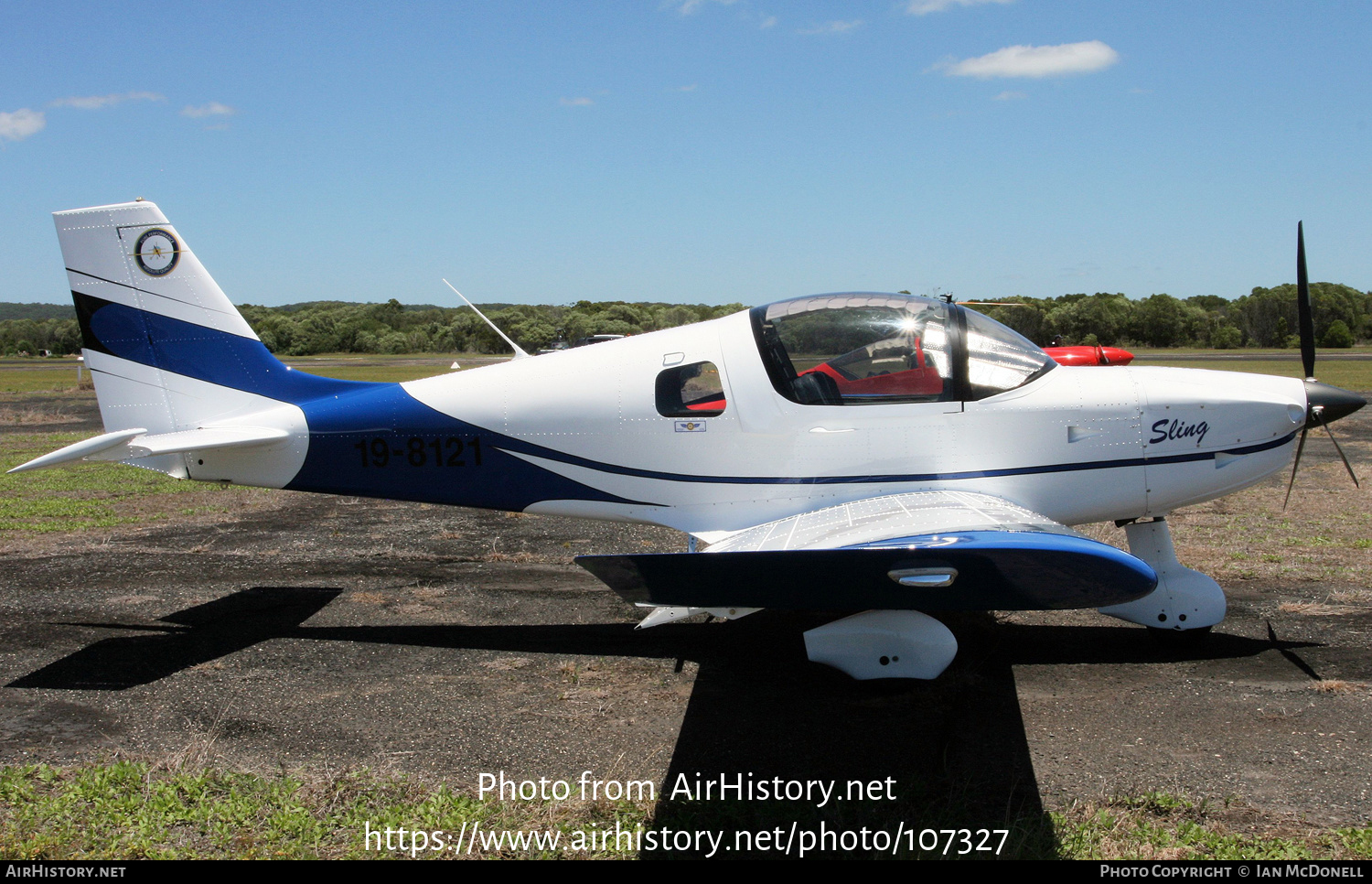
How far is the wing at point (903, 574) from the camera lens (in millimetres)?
3873

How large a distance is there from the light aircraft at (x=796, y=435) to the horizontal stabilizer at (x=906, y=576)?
A: 0.38m

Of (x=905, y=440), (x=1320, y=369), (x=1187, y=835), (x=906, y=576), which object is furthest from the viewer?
(x=1320, y=369)

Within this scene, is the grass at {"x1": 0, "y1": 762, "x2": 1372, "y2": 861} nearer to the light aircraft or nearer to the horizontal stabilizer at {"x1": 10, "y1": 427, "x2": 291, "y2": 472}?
the light aircraft

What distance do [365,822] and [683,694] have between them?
1968 mm

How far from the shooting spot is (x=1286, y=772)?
13.5 feet

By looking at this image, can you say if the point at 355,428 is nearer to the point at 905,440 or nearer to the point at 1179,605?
the point at 905,440

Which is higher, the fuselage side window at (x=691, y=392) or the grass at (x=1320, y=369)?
the fuselage side window at (x=691, y=392)

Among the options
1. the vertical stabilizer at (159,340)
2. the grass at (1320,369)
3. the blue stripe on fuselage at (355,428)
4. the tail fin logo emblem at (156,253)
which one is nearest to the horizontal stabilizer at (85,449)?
the vertical stabilizer at (159,340)

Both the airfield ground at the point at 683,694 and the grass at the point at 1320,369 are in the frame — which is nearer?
the airfield ground at the point at 683,694

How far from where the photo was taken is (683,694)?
205 inches

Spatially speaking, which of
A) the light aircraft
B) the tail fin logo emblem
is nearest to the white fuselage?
the light aircraft

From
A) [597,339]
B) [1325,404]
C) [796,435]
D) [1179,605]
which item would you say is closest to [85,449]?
[796,435]

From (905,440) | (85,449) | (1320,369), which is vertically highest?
(85,449)

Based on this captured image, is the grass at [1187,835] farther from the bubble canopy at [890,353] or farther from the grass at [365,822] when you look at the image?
the bubble canopy at [890,353]
